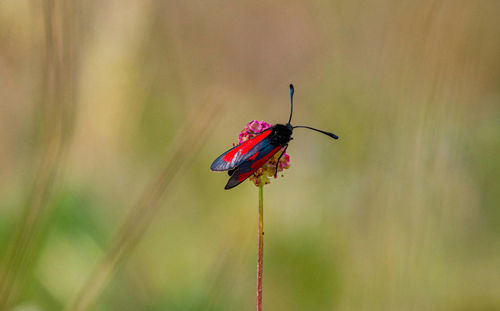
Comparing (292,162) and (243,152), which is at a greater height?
(292,162)

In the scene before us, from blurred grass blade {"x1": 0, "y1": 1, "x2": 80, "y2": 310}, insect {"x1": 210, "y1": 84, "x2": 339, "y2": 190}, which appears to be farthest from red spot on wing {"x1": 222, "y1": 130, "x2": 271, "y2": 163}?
blurred grass blade {"x1": 0, "y1": 1, "x2": 80, "y2": 310}

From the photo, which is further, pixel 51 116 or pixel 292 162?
pixel 292 162

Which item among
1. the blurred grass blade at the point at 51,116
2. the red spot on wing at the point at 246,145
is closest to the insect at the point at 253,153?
the red spot on wing at the point at 246,145

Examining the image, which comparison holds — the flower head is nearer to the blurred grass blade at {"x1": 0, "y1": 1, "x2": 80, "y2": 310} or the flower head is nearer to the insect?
the insect

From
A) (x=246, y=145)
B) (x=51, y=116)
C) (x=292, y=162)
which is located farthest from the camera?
(x=292, y=162)

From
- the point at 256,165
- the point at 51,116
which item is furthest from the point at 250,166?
the point at 51,116

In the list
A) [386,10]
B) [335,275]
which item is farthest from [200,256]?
[386,10]

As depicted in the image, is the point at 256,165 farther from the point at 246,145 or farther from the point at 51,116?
the point at 51,116
